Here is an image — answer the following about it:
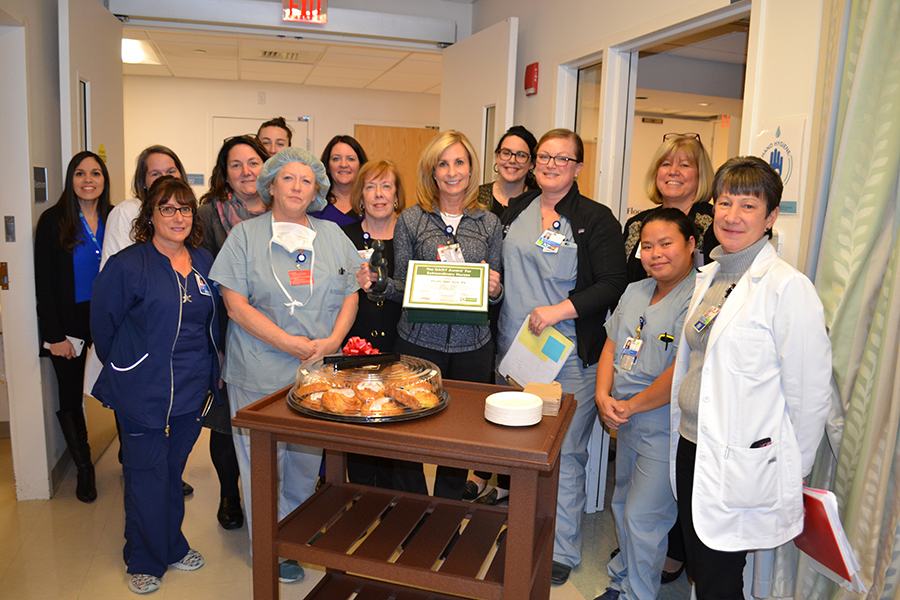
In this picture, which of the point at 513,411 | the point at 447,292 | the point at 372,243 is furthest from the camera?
the point at 372,243

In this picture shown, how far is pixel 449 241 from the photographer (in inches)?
101

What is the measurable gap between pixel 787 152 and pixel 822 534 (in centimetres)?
124

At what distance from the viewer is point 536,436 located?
5.10 ft

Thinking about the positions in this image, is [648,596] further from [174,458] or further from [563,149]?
[174,458]

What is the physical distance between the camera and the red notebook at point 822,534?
175 cm

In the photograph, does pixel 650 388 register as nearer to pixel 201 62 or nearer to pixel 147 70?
pixel 201 62

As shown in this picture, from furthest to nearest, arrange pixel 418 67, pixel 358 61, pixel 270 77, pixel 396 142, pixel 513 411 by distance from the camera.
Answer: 1. pixel 396 142
2. pixel 270 77
3. pixel 418 67
4. pixel 358 61
5. pixel 513 411

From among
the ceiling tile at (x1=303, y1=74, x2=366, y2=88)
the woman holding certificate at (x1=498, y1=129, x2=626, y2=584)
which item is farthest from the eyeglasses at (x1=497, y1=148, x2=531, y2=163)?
the ceiling tile at (x1=303, y1=74, x2=366, y2=88)

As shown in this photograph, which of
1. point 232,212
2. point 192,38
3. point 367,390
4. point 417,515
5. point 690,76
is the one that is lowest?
point 417,515

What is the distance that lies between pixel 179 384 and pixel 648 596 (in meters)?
1.85

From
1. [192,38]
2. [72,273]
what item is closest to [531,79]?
[72,273]

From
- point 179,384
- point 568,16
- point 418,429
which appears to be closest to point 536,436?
point 418,429

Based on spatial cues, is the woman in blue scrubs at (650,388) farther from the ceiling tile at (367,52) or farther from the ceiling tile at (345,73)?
the ceiling tile at (345,73)

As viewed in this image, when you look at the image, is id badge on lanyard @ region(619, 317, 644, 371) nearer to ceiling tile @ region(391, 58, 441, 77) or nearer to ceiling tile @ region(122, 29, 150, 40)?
ceiling tile @ region(391, 58, 441, 77)
